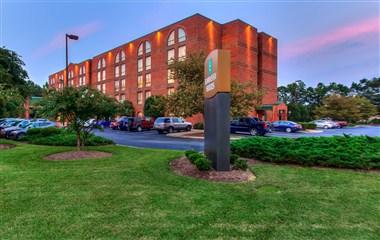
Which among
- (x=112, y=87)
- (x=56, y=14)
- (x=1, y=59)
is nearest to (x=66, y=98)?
(x=1, y=59)

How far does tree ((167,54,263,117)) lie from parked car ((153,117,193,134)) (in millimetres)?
2287

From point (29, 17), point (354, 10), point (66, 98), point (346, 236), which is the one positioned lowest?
point (346, 236)

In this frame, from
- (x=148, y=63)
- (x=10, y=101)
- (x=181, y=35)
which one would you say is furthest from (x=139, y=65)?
(x=10, y=101)

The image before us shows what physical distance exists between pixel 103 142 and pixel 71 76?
61270mm

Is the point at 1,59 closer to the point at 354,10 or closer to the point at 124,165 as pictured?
the point at 124,165

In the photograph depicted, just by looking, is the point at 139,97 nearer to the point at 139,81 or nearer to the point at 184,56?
the point at 139,81

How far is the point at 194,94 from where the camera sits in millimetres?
21484

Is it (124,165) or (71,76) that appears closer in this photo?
(124,165)

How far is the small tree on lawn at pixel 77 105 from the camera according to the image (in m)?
9.73

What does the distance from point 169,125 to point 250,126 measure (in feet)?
27.0

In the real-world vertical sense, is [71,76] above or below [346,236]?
above

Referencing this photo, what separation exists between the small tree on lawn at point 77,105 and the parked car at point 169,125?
14677 mm

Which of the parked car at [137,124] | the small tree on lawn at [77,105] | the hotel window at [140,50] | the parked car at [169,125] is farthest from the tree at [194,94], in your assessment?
the hotel window at [140,50]

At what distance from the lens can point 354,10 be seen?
16.7 metres
